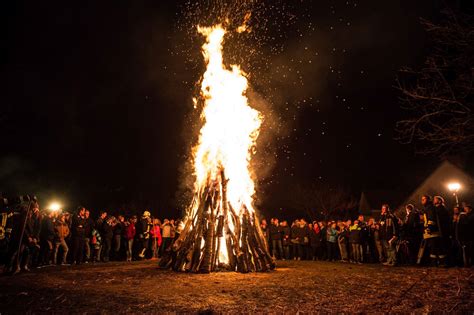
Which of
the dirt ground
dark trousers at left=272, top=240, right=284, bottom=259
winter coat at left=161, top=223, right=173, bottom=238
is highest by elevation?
winter coat at left=161, top=223, right=173, bottom=238

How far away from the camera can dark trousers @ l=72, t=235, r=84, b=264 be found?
12867 millimetres

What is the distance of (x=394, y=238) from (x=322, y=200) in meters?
31.8

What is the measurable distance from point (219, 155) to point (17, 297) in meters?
7.05

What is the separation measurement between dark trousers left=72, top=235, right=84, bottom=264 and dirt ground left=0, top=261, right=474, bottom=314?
11.9 ft

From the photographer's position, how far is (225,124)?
12109 mm

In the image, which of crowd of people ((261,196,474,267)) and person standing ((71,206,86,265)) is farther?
person standing ((71,206,86,265))

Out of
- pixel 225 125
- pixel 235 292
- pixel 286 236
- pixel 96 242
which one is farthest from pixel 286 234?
pixel 235 292

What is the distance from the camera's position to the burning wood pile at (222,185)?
33.0 ft

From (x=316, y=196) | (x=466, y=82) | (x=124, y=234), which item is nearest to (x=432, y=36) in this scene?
(x=466, y=82)

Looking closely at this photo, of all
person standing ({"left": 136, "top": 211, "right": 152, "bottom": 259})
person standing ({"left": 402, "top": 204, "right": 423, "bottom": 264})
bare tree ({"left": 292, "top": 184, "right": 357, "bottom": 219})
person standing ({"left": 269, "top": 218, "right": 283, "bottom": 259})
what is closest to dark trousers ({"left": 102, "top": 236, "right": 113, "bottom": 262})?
person standing ({"left": 136, "top": 211, "right": 152, "bottom": 259})

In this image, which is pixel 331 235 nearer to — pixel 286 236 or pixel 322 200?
pixel 286 236

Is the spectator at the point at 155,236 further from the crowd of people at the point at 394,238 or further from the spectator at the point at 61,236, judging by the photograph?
the crowd of people at the point at 394,238

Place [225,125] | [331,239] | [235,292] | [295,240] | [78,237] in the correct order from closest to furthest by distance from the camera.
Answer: [235,292], [225,125], [78,237], [331,239], [295,240]

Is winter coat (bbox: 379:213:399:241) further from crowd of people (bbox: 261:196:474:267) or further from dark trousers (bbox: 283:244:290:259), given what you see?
dark trousers (bbox: 283:244:290:259)
